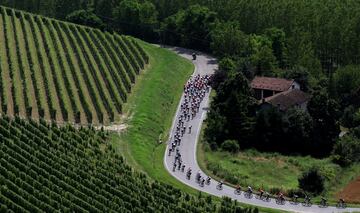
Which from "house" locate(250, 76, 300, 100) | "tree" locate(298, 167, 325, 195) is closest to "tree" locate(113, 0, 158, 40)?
"house" locate(250, 76, 300, 100)

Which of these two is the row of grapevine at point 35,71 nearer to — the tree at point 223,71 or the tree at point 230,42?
the tree at point 223,71

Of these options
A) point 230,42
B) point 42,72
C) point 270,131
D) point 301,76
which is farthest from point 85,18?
point 270,131

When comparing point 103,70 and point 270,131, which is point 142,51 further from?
point 270,131

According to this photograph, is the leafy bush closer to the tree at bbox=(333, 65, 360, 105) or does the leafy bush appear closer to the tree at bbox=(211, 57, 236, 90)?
the tree at bbox=(211, 57, 236, 90)

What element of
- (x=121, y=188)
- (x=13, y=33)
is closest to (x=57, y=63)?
(x=13, y=33)

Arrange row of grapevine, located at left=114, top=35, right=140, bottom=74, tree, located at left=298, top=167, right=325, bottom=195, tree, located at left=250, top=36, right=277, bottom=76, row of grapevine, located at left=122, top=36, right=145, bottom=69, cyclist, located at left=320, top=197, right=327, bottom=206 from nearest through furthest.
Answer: cyclist, located at left=320, top=197, right=327, bottom=206 < tree, located at left=298, top=167, right=325, bottom=195 < tree, located at left=250, top=36, right=277, bottom=76 < row of grapevine, located at left=114, top=35, right=140, bottom=74 < row of grapevine, located at left=122, top=36, right=145, bottom=69

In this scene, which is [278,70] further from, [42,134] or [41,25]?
[42,134]

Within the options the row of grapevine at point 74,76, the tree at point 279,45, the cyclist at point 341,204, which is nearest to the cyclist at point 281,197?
the cyclist at point 341,204
